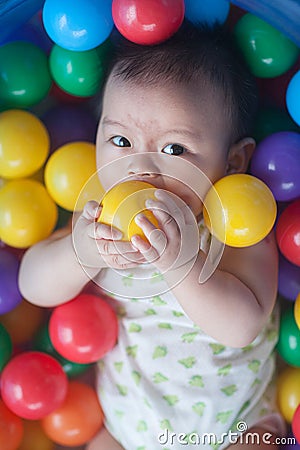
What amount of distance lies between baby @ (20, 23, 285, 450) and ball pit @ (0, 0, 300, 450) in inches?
1.3

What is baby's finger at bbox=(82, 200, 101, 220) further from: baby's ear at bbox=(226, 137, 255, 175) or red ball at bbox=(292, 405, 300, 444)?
red ball at bbox=(292, 405, 300, 444)

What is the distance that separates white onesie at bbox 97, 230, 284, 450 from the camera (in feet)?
3.29

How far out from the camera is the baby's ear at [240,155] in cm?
99

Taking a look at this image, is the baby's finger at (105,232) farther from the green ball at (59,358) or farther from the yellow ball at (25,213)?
the green ball at (59,358)

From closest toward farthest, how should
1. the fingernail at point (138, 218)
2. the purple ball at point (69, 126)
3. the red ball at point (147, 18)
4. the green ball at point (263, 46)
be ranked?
the fingernail at point (138, 218), the red ball at point (147, 18), the green ball at point (263, 46), the purple ball at point (69, 126)

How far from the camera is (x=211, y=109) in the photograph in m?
0.93

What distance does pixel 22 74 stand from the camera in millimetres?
1036

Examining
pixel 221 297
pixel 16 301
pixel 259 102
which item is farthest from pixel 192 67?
pixel 16 301

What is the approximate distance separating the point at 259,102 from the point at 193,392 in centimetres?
50

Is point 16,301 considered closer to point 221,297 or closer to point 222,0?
point 221,297

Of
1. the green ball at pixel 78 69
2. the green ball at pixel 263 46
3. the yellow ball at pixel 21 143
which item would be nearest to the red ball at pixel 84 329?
the yellow ball at pixel 21 143

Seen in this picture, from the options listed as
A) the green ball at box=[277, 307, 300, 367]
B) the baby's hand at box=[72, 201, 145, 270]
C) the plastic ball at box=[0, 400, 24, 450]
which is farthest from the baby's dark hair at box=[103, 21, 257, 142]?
the plastic ball at box=[0, 400, 24, 450]

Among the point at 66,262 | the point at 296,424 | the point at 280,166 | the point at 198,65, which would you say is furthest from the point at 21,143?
the point at 296,424

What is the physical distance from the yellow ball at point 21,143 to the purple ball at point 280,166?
0.35m
